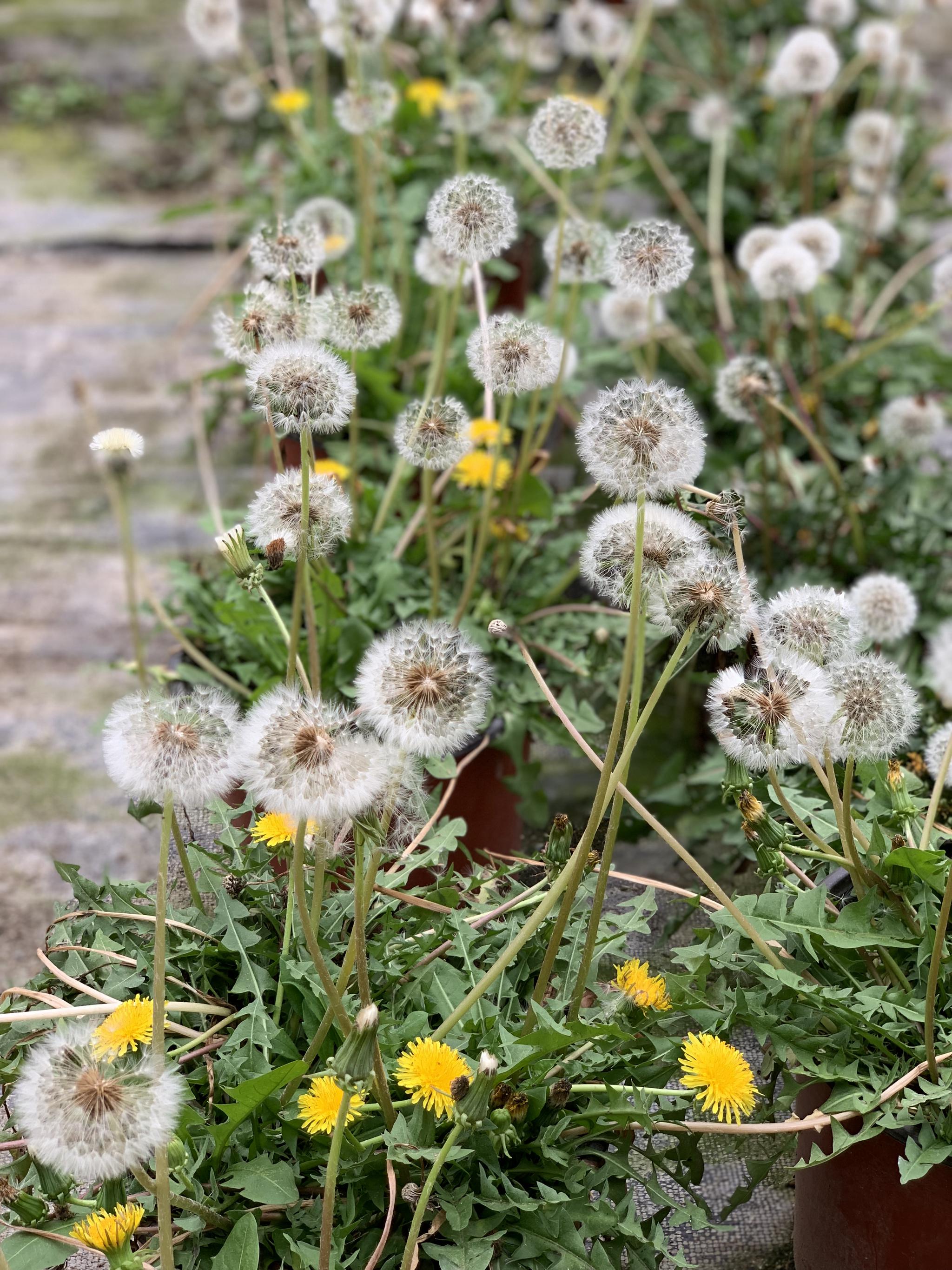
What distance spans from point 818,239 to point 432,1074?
171 centimetres

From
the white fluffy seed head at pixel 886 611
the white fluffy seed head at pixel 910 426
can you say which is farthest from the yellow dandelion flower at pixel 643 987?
the white fluffy seed head at pixel 910 426

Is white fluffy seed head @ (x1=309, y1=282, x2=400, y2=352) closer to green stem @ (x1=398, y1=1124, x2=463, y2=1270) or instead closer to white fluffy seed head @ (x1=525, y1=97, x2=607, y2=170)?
white fluffy seed head @ (x1=525, y1=97, x2=607, y2=170)

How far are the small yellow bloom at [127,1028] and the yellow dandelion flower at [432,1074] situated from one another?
0.21m

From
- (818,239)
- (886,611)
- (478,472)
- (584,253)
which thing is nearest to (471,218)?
(584,253)

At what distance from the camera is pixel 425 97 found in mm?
3367

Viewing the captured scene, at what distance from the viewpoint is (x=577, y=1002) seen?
3.89 ft

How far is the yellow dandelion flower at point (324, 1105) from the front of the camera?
107 cm

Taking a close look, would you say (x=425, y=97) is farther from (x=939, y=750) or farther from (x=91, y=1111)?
(x=91, y=1111)

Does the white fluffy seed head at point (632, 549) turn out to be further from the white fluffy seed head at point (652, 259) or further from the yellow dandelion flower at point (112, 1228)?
the yellow dandelion flower at point (112, 1228)

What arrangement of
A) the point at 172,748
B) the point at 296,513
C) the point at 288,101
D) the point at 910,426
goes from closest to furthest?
the point at 172,748, the point at 296,513, the point at 910,426, the point at 288,101

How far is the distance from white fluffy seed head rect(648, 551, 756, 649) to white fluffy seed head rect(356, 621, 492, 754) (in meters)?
0.17

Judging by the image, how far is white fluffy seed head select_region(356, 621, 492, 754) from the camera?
100 centimetres

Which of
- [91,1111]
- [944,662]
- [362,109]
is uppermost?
[362,109]

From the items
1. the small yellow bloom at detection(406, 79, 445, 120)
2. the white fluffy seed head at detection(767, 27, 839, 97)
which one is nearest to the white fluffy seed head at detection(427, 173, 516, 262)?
the white fluffy seed head at detection(767, 27, 839, 97)
